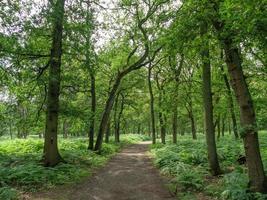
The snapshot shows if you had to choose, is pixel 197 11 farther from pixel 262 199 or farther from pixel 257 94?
pixel 257 94

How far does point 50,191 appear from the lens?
10.1 m

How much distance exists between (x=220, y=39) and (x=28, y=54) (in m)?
8.37

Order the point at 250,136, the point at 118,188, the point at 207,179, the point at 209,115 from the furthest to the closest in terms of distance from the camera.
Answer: the point at 209,115, the point at 207,179, the point at 118,188, the point at 250,136

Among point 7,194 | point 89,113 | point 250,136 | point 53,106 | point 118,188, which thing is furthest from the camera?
point 89,113

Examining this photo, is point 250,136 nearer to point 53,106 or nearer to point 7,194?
point 7,194

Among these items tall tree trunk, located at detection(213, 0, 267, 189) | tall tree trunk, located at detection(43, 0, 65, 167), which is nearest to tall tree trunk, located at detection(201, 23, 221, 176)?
tall tree trunk, located at detection(213, 0, 267, 189)

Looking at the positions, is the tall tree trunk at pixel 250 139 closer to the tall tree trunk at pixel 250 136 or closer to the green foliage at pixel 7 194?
the tall tree trunk at pixel 250 136

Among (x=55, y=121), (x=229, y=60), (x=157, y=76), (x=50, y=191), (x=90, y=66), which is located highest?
(x=157, y=76)

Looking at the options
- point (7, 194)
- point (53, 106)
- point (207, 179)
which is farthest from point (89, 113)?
point (7, 194)

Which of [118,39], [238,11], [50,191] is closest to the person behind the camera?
[238,11]

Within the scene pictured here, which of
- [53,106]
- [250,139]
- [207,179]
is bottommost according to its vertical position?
[207,179]

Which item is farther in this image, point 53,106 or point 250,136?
point 53,106

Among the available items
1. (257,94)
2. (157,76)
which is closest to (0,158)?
(257,94)

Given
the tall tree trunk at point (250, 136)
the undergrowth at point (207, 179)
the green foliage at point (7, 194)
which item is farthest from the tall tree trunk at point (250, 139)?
the green foliage at point (7, 194)
